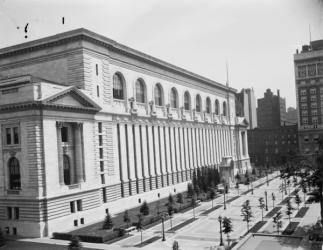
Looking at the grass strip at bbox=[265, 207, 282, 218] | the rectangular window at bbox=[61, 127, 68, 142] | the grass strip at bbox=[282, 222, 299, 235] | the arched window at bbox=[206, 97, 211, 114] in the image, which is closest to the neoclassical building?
the rectangular window at bbox=[61, 127, 68, 142]

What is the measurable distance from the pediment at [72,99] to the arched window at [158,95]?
27.0m

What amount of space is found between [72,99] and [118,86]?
644 inches

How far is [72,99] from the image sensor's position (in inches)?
2280

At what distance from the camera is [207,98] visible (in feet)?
383

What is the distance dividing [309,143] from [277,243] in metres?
113

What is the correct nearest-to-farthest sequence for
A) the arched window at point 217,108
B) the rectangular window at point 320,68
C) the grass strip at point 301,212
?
the grass strip at point 301,212 < the arched window at point 217,108 < the rectangular window at point 320,68

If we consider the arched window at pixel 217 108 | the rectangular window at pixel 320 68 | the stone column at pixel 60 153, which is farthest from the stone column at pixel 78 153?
the rectangular window at pixel 320 68

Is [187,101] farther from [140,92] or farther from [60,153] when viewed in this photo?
[60,153]

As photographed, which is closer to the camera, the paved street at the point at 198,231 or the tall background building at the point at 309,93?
the paved street at the point at 198,231

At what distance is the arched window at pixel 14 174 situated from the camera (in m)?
54.6

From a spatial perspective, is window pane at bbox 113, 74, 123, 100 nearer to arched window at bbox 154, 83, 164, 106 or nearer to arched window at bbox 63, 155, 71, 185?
arched window at bbox 154, 83, 164, 106

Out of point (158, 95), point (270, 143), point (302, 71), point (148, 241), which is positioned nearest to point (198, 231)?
point (148, 241)

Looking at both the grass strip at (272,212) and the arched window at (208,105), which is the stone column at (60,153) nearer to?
the grass strip at (272,212)

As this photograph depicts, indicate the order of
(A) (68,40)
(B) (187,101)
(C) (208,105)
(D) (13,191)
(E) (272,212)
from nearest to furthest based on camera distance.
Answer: (D) (13,191)
(A) (68,40)
(E) (272,212)
(B) (187,101)
(C) (208,105)
